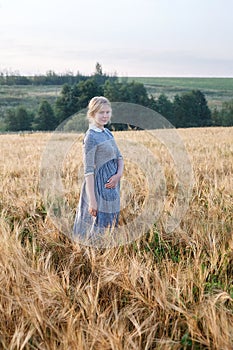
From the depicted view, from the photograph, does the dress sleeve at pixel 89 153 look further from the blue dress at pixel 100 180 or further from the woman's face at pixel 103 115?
the woman's face at pixel 103 115

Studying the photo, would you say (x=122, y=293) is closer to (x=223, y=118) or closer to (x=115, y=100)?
(x=115, y=100)

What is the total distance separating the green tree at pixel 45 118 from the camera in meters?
46.7

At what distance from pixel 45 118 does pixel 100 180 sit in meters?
44.7

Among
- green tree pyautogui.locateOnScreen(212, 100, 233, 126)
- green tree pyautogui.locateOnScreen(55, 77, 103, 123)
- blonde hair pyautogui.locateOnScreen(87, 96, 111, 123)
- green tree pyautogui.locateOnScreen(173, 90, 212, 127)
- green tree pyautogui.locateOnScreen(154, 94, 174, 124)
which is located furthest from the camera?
green tree pyautogui.locateOnScreen(212, 100, 233, 126)

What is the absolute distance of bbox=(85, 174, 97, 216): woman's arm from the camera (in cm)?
317

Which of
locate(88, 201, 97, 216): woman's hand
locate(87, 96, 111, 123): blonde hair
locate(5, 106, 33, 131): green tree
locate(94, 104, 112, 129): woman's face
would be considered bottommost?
locate(5, 106, 33, 131): green tree

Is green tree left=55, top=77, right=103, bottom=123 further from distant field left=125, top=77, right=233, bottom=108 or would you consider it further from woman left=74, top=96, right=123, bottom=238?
woman left=74, top=96, right=123, bottom=238

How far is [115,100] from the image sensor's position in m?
45.4

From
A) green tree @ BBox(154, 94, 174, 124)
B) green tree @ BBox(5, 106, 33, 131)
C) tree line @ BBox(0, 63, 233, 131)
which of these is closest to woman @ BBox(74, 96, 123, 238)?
tree line @ BBox(0, 63, 233, 131)

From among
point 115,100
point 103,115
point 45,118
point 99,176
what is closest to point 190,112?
point 115,100

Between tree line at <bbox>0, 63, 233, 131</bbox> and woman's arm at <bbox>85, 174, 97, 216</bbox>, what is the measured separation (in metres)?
42.5

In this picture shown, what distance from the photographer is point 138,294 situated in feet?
6.84

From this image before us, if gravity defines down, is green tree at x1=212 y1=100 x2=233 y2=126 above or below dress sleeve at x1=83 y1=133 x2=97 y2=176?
below

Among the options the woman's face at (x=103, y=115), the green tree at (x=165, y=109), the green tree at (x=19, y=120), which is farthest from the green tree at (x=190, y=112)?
the woman's face at (x=103, y=115)
